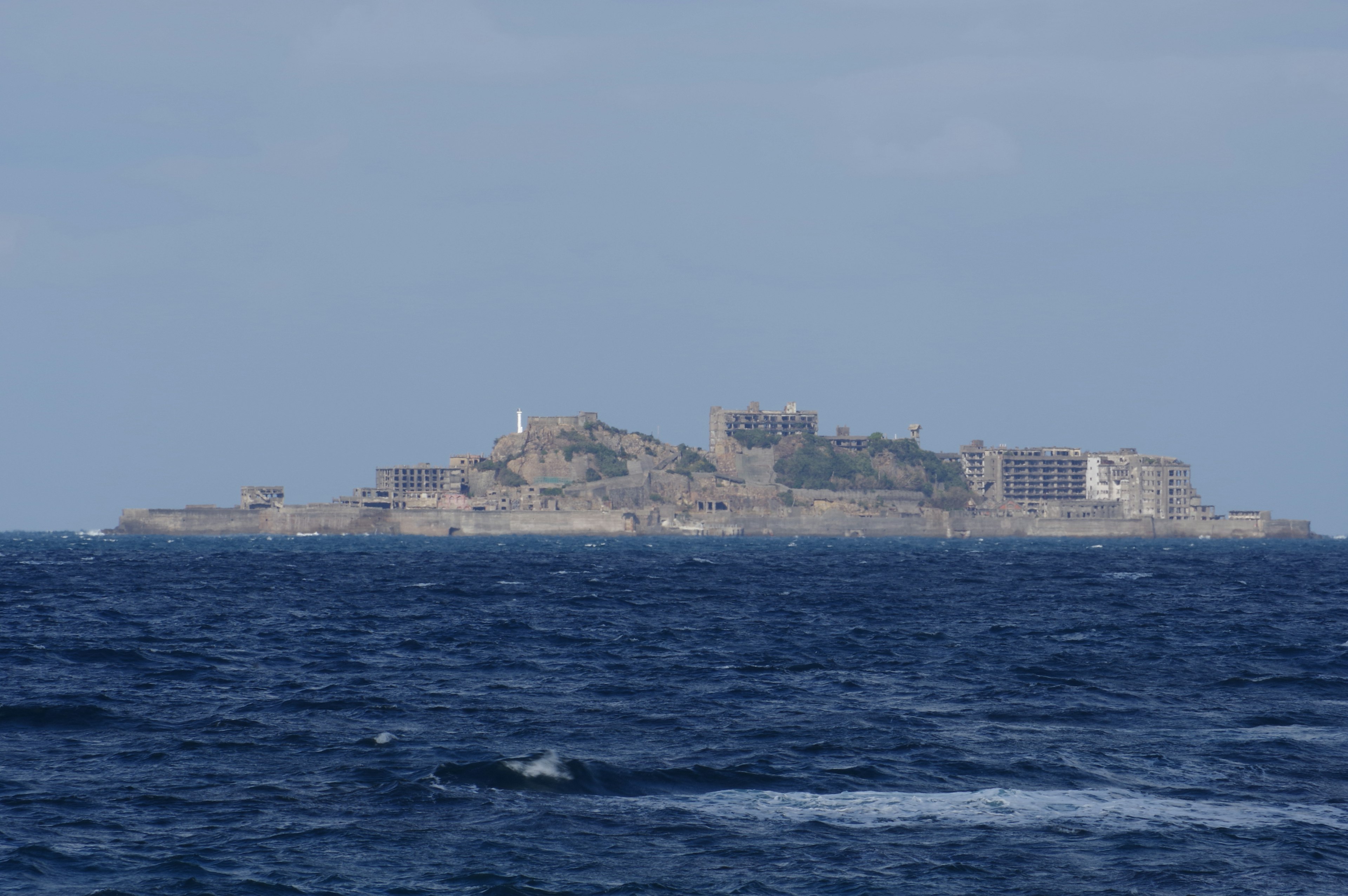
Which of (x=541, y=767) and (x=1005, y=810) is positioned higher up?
(x=541, y=767)

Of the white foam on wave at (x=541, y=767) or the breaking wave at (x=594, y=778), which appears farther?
the white foam on wave at (x=541, y=767)

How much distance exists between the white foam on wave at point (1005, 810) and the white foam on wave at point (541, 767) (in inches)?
78.9

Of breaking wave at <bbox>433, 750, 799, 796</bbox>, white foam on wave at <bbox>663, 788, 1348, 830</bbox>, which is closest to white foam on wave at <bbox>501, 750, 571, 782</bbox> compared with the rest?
breaking wave at <bbox>433, 750, 799, 796</bbox>

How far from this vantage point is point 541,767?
1973 cm

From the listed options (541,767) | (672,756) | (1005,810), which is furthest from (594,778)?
(1005,810)

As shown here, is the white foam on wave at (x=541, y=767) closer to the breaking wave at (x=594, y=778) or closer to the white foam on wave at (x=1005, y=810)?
the breaking wave at (x=594, y=778)

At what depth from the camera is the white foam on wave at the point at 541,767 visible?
19391mm

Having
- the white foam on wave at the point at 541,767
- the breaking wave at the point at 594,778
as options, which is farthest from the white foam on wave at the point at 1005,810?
the white foam on wave at the point at 541,767

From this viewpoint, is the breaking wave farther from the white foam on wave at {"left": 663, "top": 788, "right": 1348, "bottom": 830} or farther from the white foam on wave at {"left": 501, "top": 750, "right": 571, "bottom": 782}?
the white foam on wave at {"left": 663, "top": 788, "right": 1348, "bottom": 830}

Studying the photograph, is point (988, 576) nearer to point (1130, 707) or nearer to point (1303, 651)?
point (1303, 651)

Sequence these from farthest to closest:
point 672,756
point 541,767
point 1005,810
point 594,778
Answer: point 672,756
point 541,767
point 594,778
point 1005,810

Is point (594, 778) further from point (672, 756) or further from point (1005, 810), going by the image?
point (1005, 810)

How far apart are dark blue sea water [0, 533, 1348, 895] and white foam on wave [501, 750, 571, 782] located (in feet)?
0.21

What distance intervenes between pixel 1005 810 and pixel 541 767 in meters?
6.65
